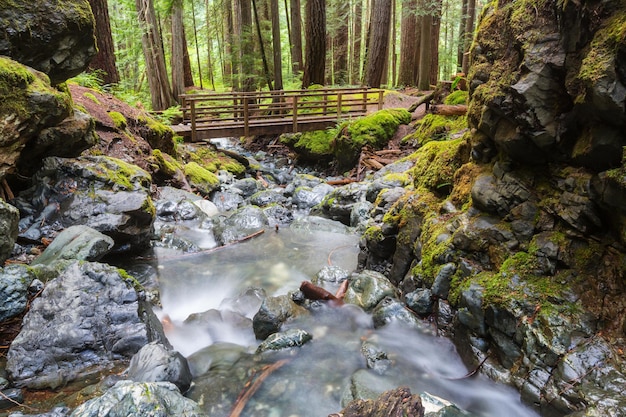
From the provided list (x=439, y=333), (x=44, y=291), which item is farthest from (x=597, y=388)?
(x=44, y=291)

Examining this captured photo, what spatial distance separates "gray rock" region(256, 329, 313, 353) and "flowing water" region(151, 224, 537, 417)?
8cm

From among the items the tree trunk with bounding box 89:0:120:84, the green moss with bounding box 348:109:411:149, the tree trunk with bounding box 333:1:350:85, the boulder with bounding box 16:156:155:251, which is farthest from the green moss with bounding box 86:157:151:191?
the tree trunk with bounding box 333:1:350:85

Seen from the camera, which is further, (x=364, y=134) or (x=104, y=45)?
(x=364, y=134)

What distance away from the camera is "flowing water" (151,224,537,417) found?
3.63 metres

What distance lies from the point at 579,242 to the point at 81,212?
6.12 m

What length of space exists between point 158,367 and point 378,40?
606 inches

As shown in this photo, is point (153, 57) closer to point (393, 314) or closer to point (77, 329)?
point (77, 329)

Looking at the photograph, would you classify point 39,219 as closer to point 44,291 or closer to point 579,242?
point 44,291

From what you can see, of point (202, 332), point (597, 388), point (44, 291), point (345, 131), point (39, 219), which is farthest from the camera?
point (345, 131)

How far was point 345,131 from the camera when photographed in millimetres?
13195

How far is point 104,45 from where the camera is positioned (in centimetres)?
1130

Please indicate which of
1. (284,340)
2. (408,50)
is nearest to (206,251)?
(284,340)

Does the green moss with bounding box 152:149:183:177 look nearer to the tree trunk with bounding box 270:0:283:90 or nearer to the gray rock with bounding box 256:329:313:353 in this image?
the gray rock with bounding box 256:329:313:353

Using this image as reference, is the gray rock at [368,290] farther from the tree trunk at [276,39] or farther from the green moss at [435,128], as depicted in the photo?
the tree trunk at [276,39]
